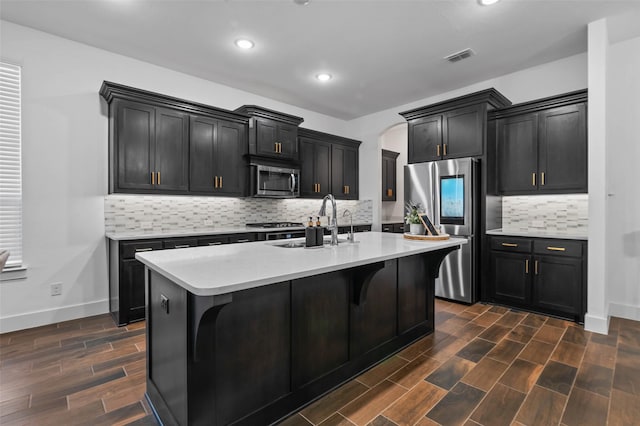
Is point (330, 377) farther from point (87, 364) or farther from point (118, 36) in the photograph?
point (118, 36)

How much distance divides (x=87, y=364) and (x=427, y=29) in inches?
168

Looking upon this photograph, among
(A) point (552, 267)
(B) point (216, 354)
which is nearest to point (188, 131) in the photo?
(B) point (216, 354)

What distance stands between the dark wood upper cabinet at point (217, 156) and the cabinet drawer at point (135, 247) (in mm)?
912

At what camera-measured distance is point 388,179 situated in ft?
23.3

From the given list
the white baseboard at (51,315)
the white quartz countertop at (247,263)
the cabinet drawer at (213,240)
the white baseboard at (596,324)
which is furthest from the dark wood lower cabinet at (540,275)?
the white baseboard at (51,315)

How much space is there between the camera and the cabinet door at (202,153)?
160 inches

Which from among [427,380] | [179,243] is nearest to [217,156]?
[179,243]

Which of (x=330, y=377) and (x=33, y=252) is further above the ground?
(x=33, y=252)

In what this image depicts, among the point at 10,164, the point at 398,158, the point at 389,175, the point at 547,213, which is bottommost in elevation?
the point at 547,213

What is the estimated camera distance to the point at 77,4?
9.32 ft

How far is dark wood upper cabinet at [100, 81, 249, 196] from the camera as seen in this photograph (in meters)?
3.51

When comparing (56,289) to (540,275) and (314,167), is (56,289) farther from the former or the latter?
(540,275)

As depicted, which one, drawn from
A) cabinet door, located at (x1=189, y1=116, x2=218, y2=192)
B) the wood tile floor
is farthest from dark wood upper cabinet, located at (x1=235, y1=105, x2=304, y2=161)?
the wood tile floor

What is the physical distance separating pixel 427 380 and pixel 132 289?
2.96m
